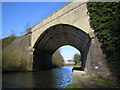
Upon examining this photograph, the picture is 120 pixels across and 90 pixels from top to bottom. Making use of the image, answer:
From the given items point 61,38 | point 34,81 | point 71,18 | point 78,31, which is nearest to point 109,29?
point 78,31

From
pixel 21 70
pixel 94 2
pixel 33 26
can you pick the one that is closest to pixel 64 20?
pixel 94 2

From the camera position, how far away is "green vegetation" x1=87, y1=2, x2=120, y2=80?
30.5ft

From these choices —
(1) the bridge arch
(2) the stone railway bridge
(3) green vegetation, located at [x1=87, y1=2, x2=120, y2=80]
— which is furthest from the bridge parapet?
(3) green vegetation, located at [x1=87, y1=2, x2=120, y2=80]

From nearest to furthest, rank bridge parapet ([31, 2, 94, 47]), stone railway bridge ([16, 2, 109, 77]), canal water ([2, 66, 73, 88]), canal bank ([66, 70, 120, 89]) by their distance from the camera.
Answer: canal bank ([66, 70, 120, 89]), canal water ([2, 66, 73, 88]), stone railway bridge ([16, 2, 109, 77]), bridge parapet ([31, 2, 94, 47])

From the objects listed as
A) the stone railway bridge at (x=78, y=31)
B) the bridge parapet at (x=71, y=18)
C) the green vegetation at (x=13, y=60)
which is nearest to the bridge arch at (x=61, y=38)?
the stone railway bridge at (x=78, y=31)

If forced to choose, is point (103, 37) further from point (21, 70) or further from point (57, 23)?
point (21, 70)

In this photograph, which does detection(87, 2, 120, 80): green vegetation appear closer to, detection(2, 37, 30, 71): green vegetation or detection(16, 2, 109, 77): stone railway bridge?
detection(16, 2, 109, 77): stone railway bridge

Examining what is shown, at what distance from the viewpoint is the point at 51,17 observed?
61.7ft

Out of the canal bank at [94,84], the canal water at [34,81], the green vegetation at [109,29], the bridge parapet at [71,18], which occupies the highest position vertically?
the bridge parapet at [71,18]

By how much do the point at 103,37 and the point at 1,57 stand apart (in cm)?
1601

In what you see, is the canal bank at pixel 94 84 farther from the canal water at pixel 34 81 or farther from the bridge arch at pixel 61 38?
the bridge arch at pixel 61 38

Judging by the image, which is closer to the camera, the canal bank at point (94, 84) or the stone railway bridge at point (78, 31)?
the canal bank at point (94, 84)

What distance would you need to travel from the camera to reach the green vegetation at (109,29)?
9.29 metres

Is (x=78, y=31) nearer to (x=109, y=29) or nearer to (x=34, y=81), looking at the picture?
(x=109, y=29)
